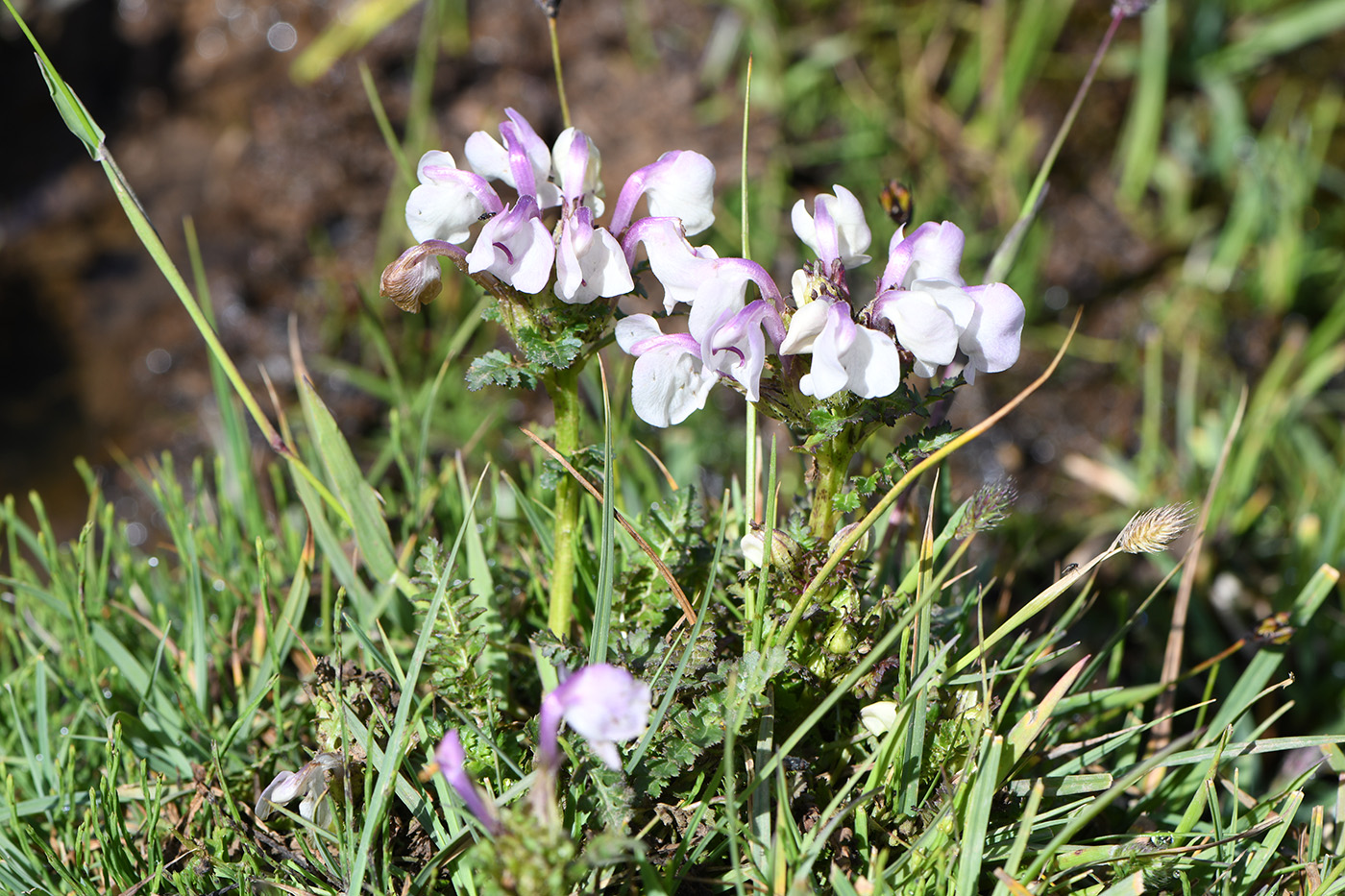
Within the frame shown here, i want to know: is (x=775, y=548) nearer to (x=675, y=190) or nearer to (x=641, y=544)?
(x=641, y=544)

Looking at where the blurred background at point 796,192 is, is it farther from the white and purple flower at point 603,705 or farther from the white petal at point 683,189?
the white and purple flower at point 603,705

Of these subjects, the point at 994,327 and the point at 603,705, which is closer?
the point at 603,705

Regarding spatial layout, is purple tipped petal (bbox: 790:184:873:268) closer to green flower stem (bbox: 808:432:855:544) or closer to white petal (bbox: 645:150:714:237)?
white petal (bbox: 645:150:714:237)

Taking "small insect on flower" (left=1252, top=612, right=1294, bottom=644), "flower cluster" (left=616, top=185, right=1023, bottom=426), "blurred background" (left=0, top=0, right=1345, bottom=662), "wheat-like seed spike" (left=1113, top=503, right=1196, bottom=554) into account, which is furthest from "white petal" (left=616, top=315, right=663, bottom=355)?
"blurred background" (left=0, top=0, right=1345, bottom=662)

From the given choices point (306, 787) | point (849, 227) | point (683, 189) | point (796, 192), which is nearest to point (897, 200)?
point (849, 227)

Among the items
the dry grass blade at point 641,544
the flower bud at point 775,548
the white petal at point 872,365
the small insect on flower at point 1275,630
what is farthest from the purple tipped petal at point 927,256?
the small insect on flower at point 1275,630
